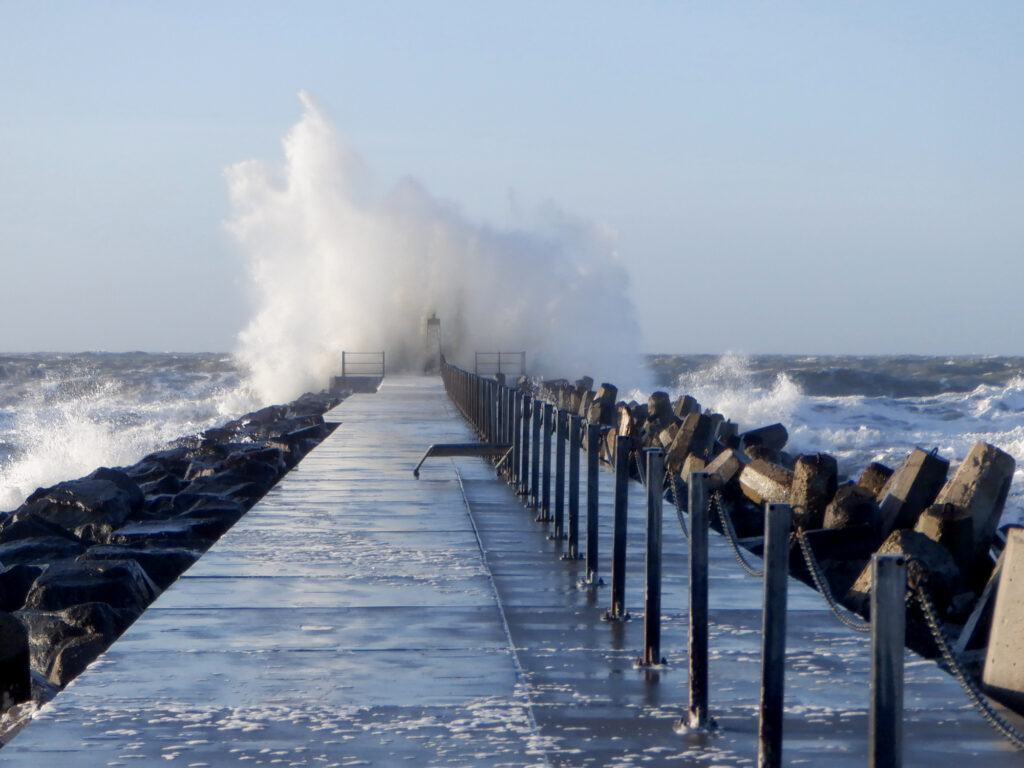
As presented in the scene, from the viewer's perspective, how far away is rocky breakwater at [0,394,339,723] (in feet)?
21.1

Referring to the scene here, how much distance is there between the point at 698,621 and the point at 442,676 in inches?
41.3

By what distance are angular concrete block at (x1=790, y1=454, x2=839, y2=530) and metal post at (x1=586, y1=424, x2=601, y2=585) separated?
4.31m

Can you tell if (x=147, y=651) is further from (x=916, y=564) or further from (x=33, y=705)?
(x=916, y=564)

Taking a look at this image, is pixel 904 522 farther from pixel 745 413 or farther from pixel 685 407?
pixel 745 413

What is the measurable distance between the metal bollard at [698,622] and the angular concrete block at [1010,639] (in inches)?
63.6

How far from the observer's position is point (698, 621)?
4.27m

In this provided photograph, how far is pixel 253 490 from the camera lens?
1373cm

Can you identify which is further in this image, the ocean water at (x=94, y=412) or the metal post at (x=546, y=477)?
the ocean water at (x=94, y=412)

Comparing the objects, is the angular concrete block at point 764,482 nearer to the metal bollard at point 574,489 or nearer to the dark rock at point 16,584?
the metal bollard at point 574,489

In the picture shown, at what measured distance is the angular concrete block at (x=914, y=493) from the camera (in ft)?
36.3

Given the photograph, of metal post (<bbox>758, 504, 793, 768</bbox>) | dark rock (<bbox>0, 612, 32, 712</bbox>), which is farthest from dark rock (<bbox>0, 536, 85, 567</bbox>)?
metal post (<bbox>758, 504, 793, 768</bbox>)

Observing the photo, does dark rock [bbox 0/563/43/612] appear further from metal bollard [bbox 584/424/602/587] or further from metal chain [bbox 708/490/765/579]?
metal chain [bbox 708/490/765/579]

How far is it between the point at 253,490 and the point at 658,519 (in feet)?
31.0

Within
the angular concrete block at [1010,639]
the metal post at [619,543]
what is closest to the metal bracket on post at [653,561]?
the metal post at [619,543]
